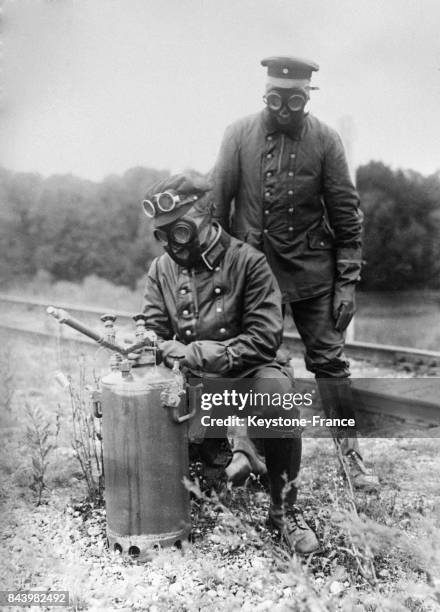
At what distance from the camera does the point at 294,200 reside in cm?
399

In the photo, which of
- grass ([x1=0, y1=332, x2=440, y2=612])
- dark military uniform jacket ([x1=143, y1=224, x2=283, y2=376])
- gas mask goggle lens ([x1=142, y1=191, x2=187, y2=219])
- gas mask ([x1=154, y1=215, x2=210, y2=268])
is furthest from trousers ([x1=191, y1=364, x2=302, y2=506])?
gas mask goggle lens ([x1=142, y1=191, x2=187, y2=219])

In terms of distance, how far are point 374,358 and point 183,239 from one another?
12.8 ft

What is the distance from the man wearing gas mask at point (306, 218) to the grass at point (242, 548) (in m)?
0.36

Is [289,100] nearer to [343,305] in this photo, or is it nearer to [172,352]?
[343,305]

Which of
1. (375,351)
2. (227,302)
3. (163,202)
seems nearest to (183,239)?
(163,202)

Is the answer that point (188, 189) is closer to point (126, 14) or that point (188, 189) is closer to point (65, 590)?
point (126, 14)

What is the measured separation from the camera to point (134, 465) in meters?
3.17

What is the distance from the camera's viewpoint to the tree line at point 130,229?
703cm

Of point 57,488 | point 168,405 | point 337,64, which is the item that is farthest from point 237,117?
point 57,488

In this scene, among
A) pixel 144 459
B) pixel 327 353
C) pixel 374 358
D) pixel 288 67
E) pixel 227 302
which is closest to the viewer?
pixel 144 459

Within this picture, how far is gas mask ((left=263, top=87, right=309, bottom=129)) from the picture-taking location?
371 centimetres

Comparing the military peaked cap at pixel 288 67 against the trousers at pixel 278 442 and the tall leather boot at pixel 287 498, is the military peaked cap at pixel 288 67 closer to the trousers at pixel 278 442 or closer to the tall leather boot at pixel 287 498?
the trousers at pixel 278 442

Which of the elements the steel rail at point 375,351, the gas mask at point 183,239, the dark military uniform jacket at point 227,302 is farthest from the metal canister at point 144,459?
the steel rail at point 375,351

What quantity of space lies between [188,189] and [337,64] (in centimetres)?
117
